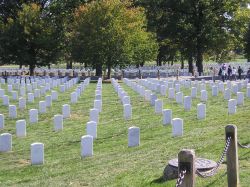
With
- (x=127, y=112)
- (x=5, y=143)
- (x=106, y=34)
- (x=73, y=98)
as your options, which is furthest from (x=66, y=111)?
(x=106, y=34)

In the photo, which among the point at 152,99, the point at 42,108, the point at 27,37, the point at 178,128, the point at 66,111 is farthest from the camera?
the point at 27,37

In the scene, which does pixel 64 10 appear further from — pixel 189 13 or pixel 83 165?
pixel 83 165

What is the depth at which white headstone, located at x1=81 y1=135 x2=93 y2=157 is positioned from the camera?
10.9 metres

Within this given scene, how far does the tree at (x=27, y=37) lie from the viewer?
1844 inches

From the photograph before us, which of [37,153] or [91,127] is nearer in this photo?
[37,153]

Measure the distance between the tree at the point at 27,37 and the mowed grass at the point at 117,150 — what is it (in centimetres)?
2915

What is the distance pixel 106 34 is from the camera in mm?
41188

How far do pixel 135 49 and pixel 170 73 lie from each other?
6357 mm

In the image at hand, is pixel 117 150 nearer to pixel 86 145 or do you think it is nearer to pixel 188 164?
pixel 86 145

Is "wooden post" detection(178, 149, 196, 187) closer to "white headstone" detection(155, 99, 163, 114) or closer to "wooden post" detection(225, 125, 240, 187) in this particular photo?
"wooden post" detection(225, 125, 240, 187)

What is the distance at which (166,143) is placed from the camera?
12.0m

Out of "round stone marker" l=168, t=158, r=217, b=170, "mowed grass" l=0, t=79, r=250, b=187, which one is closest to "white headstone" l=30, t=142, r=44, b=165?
"mowed grass" l=0, t=79, r=250, b=187

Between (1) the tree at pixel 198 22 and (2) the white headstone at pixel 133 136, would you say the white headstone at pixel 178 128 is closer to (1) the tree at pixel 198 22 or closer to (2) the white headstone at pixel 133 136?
(2) the white headstone at pixel 133 136

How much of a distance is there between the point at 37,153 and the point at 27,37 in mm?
38102
